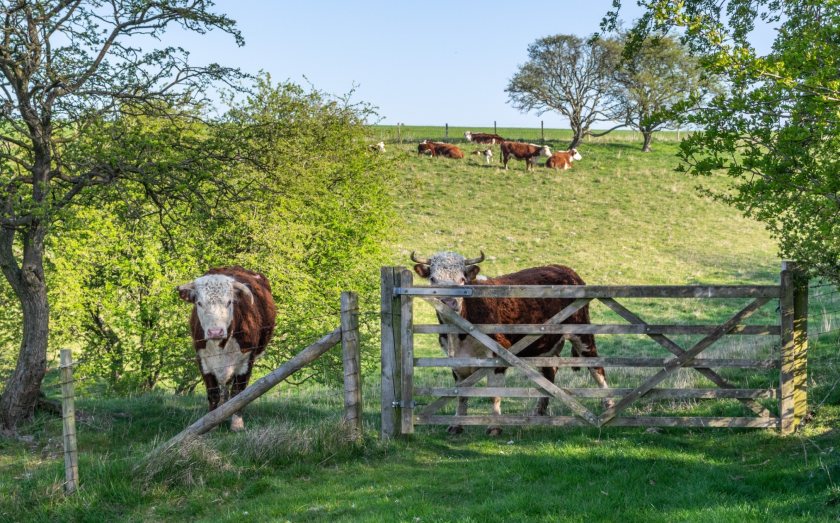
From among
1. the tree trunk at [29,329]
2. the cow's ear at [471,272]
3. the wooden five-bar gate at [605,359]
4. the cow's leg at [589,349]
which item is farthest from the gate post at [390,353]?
the tree trunk at [29,329]

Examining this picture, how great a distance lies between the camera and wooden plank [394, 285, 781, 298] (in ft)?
27.8

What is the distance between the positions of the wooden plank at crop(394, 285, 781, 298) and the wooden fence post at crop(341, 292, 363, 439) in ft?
2.52

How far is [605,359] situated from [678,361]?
0.79 metres

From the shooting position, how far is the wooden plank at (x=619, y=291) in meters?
8.48

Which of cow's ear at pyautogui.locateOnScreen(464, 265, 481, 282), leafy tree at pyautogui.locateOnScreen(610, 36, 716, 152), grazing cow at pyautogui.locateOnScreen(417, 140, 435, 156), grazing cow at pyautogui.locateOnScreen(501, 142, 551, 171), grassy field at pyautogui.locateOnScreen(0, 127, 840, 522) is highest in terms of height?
leafy tree at pyautogui.locateOnScreen(610, 36, 716, 152)

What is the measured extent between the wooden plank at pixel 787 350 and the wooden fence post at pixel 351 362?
4717mm

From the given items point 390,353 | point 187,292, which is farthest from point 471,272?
point 187,292

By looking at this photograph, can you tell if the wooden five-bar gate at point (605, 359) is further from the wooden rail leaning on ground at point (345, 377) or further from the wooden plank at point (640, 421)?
the wooden rail leaning on ground at point (345, 377)

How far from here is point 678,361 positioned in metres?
8.55

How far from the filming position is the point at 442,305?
881 centimetres

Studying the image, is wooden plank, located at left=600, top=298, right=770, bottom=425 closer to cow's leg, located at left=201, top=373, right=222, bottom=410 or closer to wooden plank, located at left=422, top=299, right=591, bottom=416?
wooden plank, located at left=422, top=299, right=591, bottom=416

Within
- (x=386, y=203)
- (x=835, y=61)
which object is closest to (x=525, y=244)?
(x=386, y=203)

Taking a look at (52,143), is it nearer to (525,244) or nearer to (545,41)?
(525,244)

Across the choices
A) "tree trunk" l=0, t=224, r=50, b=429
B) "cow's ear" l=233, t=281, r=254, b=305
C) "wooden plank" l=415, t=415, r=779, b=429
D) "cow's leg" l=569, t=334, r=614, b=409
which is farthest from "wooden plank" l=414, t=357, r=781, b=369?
"tree trunk" l=0, t=224, r=50, b=429
